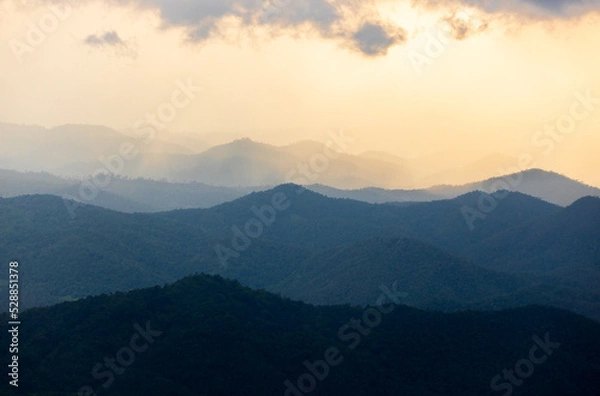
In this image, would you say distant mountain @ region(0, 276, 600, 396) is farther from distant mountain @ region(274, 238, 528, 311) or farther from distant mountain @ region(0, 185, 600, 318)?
distant mountain @ region(274, 238, 528, 311)

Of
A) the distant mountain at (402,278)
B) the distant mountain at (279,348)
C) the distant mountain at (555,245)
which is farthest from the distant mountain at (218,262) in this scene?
the distant mountain at (279,348)

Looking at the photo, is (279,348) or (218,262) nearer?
(279,348)

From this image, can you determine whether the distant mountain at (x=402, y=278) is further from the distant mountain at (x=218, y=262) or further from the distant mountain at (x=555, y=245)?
the distant mountain at (x=555, y=245)

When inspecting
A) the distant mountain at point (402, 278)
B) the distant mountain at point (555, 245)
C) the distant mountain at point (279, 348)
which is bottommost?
the distant mountain at point (279, 348)

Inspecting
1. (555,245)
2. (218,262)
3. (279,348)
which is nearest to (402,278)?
(218,262)

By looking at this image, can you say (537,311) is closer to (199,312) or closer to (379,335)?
(379,335)

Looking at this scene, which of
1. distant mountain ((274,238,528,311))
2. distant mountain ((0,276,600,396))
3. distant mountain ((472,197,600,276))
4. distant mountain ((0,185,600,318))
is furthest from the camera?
distant mountain ((472,197,600,276))

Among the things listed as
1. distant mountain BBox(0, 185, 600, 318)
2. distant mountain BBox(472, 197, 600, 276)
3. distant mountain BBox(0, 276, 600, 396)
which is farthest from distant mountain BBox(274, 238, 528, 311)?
distant mountain BBox(0, 276, 600, 396)

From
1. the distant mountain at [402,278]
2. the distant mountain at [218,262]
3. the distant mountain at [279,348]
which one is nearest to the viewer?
the distant mountain at [279,348]

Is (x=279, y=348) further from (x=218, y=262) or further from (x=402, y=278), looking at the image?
(x=218, y=262)
